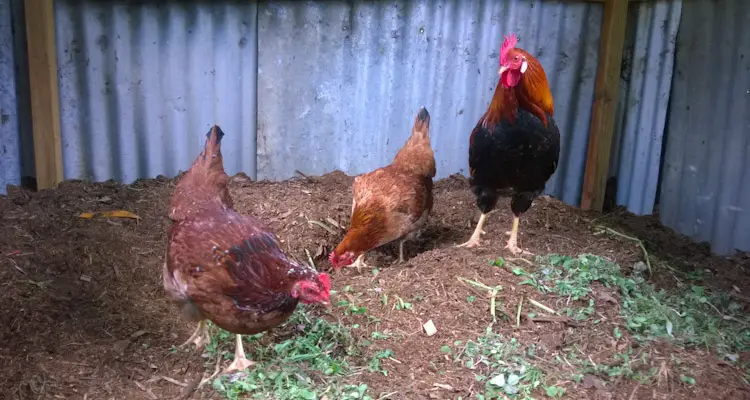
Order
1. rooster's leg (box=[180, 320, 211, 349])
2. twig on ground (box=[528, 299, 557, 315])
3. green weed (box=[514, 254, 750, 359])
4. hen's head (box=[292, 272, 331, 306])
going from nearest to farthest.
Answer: hen's head (box=[292, 272, 331, 306]) < rooster's leg (box=[180, 320, 211, 349]) < green weed (box=[514, 254, 750, 359]) < twig on ground (box=[528, 299, 557, 315])

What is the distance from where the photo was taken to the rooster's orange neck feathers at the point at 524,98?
14.5ft

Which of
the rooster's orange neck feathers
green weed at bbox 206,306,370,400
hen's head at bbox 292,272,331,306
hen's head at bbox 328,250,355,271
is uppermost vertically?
the rooster's orange neck feathers

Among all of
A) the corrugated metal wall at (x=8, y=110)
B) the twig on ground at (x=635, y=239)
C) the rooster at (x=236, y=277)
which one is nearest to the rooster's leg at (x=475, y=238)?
the twig on ground at (x=635, y=239)

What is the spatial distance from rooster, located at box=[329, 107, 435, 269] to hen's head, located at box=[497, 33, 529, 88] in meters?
1.05

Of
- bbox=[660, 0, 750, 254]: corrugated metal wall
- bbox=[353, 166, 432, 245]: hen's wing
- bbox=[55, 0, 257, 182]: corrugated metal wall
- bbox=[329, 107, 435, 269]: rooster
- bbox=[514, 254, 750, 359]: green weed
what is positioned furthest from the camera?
bbox=[55, 0, 257, 182]: corrugated metal wall

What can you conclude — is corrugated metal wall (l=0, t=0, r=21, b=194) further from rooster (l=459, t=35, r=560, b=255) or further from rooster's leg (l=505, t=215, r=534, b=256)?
rooster's leg (l=505, t=215, r=534, b=256)

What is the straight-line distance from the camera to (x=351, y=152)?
602 cm

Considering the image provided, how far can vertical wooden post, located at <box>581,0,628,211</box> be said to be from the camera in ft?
18.6

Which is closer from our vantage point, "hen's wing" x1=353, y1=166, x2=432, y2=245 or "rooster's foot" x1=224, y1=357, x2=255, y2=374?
"rooster's foot" x1=224, y1=357, x2=255, y2=374

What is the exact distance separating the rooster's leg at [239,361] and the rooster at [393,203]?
1226 millimetres

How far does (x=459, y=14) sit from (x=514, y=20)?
546 mm

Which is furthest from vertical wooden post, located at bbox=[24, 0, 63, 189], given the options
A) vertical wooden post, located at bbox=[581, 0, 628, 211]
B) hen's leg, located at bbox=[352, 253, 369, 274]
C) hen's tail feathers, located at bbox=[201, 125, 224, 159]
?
vertical wooden post, located at bbox=[581, 0, 628, 211]

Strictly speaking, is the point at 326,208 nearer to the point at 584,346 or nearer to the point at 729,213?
the point at 584,346

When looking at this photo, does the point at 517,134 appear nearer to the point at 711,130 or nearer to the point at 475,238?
the point at 475,238
